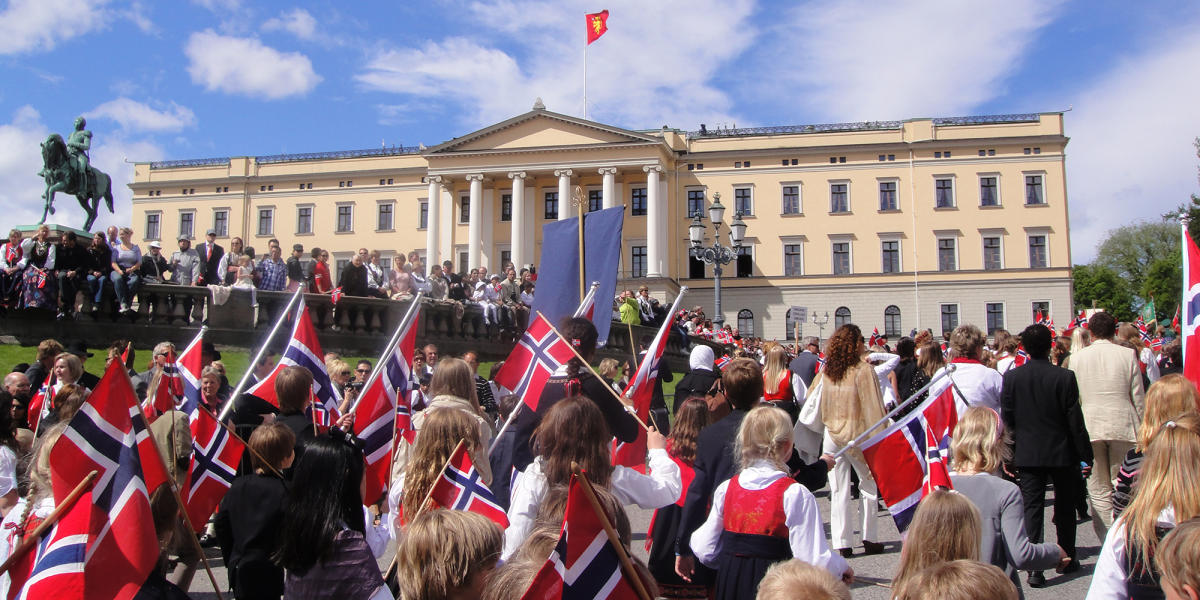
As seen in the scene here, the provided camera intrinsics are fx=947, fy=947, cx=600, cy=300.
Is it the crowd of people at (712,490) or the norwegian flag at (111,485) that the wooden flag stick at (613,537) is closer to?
the crowd of people at (712,490)

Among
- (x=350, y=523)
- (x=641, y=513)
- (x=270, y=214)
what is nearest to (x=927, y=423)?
(x=350, y=523)

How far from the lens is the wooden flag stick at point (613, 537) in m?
2.92

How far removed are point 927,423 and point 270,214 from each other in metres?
73.6

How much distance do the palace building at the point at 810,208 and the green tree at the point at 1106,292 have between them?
21635 mm

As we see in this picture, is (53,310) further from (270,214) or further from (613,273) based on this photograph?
(270,214)

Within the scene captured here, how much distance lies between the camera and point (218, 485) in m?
5.75

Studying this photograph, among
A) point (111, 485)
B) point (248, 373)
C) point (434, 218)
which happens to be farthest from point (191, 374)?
point (434, 218)

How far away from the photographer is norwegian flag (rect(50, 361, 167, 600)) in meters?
3.57

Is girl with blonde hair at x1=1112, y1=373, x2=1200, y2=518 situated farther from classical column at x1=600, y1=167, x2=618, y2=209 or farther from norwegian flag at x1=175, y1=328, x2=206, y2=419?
classical column at x1=600, y1=167, x2=618, y2=209

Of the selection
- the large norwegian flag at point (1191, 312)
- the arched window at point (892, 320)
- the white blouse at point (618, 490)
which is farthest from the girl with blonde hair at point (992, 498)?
the arched window at point (892, 320)

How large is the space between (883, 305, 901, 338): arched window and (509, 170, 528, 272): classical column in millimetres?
24701

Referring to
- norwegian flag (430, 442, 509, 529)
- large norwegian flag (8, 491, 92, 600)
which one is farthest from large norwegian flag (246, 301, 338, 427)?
large norwegian flag (8, 491, 92, 600)

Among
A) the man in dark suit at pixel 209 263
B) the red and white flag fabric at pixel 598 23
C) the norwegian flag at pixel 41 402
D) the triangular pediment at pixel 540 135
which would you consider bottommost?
the norwegian flag at pixel 41 402

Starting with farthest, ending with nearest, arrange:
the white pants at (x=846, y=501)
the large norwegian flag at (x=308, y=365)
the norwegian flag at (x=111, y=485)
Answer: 1. the large norwegian flag at (x=308, y=365)
2. the white pants at (x=846, y=501)
3. the norwegian flag at (x=111, y=485)
